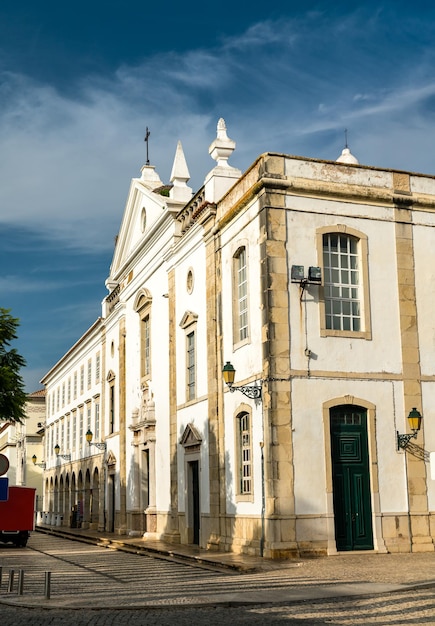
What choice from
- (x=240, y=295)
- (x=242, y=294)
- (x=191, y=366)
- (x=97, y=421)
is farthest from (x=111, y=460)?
(x=242, y=294)

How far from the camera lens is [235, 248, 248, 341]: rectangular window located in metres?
20.3

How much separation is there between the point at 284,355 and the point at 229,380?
4.50 feet

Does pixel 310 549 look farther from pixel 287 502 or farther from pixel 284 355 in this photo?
pixel 284 355

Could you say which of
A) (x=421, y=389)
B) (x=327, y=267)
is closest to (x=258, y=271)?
(x=327, y=267)

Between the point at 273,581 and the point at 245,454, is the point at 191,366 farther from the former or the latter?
the point at 273,581

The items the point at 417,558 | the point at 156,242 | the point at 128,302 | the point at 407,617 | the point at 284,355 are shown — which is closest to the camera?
the point at 407,617

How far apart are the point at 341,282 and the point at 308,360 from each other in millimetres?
2105

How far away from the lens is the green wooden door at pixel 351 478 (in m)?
18.3

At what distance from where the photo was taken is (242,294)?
2062 centimetres

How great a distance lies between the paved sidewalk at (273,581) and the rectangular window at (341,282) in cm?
497

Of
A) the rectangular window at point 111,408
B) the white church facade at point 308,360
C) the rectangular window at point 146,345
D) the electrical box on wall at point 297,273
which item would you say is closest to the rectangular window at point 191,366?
the white church facade at point 308,360

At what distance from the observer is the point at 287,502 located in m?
17.7

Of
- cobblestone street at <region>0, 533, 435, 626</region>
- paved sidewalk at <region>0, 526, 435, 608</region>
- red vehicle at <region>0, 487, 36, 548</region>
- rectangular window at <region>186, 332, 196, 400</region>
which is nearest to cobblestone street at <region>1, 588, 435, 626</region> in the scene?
cobblestone street at <region>0, 533, 435, 626</region>

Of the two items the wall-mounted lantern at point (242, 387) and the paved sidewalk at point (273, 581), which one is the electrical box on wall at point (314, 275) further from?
the paved sidewalk at point (273, 581)
